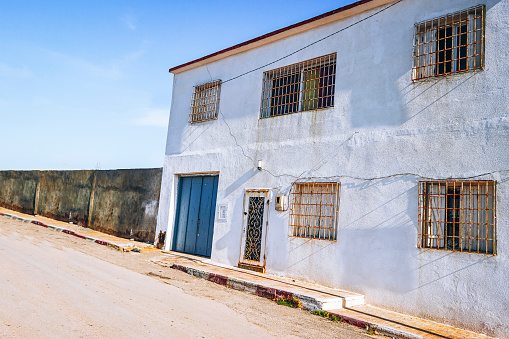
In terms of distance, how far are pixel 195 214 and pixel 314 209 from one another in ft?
13.4

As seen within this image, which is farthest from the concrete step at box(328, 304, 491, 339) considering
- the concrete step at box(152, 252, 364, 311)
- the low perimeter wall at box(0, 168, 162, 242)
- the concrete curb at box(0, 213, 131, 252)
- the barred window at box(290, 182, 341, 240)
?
the low perimeter wall at box(0, 168, 162, 242)

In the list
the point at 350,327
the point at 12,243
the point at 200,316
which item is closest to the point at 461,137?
the point at 350,327

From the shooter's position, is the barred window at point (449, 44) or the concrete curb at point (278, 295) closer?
the concrete curb at point (278, 295)

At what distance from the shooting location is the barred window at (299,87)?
9.15m

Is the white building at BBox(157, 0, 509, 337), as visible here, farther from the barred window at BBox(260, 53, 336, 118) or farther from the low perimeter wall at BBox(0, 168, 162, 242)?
the low perimeter wall at BBox(0, 168, 162, 242)

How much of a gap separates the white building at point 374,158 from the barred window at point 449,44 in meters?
0.02

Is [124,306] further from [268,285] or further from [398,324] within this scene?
[398,324]

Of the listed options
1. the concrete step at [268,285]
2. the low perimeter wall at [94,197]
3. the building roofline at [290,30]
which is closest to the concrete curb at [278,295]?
the concrete step at [268,285]

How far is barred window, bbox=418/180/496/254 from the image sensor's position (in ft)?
21.1

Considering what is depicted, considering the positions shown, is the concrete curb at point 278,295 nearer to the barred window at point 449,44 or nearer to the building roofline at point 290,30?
the barred window at point 449,44

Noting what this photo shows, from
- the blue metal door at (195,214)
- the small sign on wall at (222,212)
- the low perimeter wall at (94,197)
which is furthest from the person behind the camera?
the low perimeter wall at (94,197)

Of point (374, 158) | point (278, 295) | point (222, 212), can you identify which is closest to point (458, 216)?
point (374, 158)

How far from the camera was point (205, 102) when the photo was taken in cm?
1190

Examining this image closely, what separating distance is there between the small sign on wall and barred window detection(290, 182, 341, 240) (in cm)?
213
